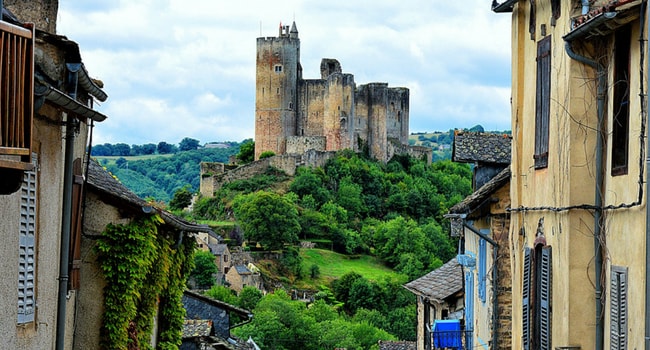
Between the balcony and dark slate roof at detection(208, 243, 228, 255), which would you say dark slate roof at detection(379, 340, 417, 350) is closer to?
the balcony

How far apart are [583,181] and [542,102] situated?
2023 mm

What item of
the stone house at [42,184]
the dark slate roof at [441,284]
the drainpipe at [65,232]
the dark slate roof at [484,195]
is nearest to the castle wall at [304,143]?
the dark slate roof at [441,284]

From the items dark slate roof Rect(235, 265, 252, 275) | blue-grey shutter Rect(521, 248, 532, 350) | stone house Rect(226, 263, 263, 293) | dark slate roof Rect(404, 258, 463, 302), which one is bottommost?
stone house Rect(226, 263, 263, 293)

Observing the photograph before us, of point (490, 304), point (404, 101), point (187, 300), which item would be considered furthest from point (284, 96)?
point (490, 304)

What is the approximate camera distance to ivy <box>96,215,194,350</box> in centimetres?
1358

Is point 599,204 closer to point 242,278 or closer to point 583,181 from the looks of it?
point 583,181

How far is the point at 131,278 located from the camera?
44.8 ft

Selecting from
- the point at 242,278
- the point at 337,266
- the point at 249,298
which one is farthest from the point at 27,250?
the point at 337,266

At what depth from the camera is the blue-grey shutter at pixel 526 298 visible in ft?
45.1

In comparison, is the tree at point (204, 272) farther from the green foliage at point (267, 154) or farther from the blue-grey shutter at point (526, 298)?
the blue-grey shutter at point (526, 298)

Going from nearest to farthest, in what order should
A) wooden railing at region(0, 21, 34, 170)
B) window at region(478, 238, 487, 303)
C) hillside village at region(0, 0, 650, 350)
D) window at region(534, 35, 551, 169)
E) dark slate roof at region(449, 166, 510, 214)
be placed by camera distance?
Answer: wooden railing at region(0, 21, 34, 170) < hillside village at region(0, 0, 650, 350) < window at region(534, 35, 551, 169) < dark slate roof at region(449, 166, 510, 214) < window at region(478, 238, 487, 303)

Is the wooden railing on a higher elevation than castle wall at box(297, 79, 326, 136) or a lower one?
lower

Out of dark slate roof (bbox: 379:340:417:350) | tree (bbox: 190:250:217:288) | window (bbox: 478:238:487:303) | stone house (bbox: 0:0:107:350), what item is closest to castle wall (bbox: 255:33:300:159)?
tree (bbox: 190:250:217:288)

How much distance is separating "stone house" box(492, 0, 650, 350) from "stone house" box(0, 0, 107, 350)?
4.99 metres
